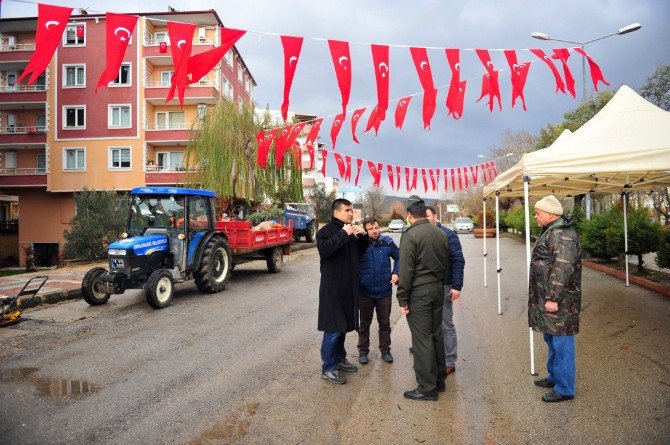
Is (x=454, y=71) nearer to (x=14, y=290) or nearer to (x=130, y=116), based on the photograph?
(x=14, y=290)

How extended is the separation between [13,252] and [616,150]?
42471 millimetres

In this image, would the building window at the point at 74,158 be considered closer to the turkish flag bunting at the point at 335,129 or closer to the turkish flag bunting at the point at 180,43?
the turkish flag bunting at the point at 335,129

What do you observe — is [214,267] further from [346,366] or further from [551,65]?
[551,65]

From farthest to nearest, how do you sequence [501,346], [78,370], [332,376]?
[501,346], [78,370], [332,376]

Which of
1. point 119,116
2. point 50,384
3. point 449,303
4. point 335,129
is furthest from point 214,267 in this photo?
point 119,116

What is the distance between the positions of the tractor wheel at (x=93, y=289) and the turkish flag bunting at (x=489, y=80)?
819 cm

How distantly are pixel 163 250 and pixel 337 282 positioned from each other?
572cm

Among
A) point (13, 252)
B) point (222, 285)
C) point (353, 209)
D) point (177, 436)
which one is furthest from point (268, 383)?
point (13, 252)

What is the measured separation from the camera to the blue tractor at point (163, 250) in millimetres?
8383

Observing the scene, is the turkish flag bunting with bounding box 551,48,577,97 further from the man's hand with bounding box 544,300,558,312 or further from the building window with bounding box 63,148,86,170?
the building window with bounding box 63,148,86,170

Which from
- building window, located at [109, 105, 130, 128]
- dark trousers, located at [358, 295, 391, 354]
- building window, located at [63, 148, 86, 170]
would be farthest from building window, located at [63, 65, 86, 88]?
dark trousers, located at [358, 295, 391, 354]

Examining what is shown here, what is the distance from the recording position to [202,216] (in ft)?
33.1

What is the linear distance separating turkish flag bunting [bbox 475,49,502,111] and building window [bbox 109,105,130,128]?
2726cm

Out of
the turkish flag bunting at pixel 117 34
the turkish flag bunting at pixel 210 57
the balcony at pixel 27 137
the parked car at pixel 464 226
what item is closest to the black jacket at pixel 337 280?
the turkish flag bunting at pixel 210 57
